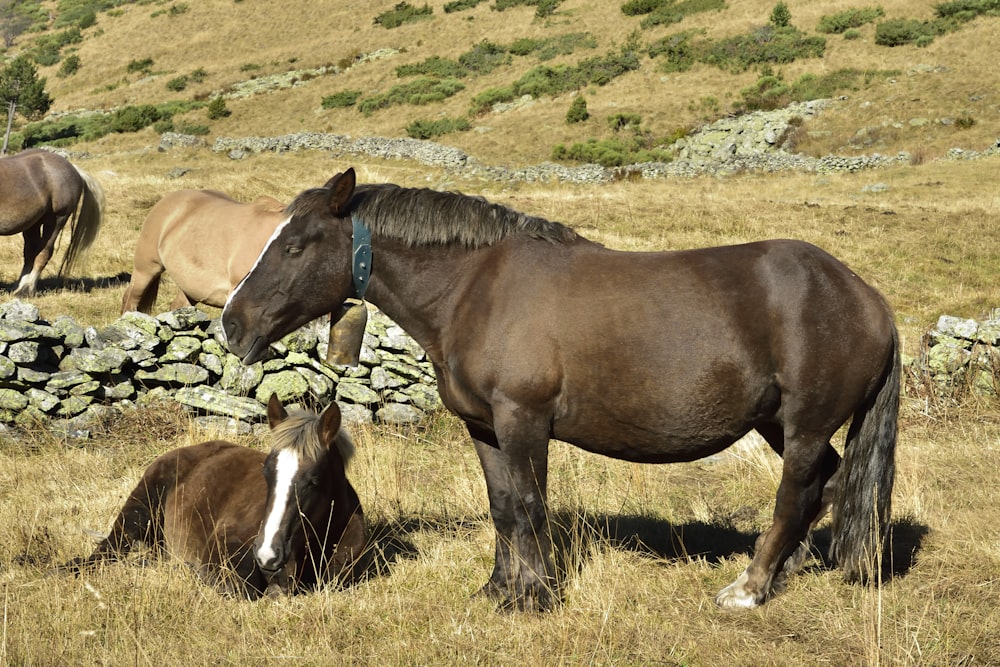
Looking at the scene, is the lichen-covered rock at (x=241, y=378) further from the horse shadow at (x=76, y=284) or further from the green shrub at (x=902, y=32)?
the green shrub at (x=902, y=32)

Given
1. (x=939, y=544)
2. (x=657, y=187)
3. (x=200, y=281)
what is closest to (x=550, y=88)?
(x=657, y=187)

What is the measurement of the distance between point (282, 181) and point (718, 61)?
2905cm

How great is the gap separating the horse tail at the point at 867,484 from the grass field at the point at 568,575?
231 mm

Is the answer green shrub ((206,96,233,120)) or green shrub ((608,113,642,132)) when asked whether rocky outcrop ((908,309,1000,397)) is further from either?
green shrub ((206,96,233,120))

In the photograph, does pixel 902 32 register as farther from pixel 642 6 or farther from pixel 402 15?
pixel 402 15

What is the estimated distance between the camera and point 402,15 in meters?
65.0

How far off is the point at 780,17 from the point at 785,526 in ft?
161

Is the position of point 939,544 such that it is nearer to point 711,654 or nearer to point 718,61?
point 711,654

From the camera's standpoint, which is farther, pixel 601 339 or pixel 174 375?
pixel 174 375

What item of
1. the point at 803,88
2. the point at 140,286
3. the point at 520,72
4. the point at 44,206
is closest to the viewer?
the point at 140,286

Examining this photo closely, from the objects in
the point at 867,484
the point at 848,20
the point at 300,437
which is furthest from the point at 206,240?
the point at 848,20

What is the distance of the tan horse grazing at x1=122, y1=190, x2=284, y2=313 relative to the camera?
9.70m

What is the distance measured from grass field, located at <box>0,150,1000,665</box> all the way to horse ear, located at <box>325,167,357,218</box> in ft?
6.57

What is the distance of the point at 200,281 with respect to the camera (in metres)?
10.0
